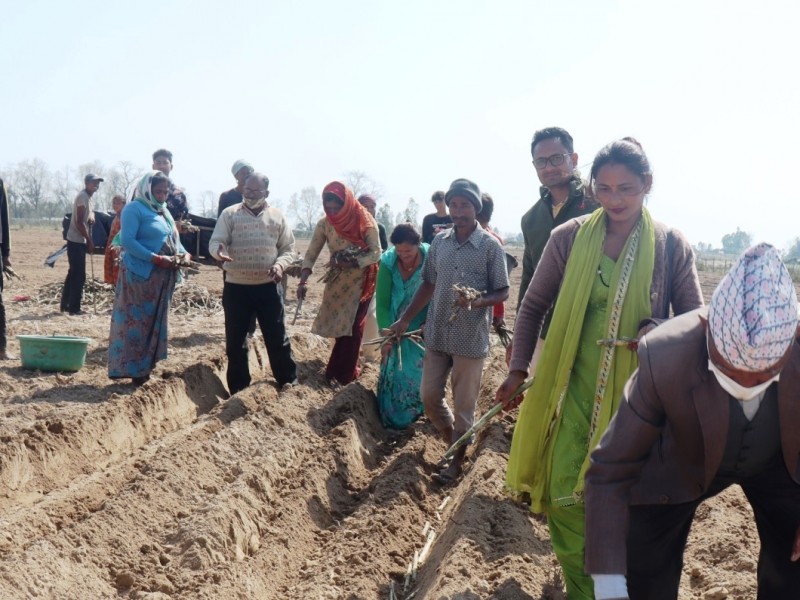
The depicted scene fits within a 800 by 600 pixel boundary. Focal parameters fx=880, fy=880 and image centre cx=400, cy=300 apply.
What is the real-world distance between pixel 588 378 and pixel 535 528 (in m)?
1.50

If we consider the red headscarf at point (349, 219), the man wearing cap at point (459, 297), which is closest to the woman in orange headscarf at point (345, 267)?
the red headscarf at point (349, 219)

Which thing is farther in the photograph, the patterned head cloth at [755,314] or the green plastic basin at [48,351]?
the green plastic basin at [48,351]

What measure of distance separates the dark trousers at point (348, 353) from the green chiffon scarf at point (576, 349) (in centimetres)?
409

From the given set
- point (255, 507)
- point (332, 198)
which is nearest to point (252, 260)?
point (332, 198)

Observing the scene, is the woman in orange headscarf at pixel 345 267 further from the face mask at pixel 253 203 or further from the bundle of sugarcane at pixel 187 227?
the bundle of sugarcane at pixel 187 227

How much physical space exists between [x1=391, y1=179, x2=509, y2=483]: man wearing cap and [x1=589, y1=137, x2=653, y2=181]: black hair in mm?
1793

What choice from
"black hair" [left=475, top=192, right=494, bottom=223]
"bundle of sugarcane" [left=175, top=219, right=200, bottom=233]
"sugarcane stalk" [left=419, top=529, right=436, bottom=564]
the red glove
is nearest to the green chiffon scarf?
"sugarcane stalk" [left=419, top=529, right=436, bottom=564]

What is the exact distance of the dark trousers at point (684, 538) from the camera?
8.24ft

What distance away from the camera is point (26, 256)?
2233 cm

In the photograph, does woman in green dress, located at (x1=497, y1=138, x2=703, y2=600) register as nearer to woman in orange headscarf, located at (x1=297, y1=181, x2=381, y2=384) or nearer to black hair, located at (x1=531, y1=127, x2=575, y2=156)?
black hair, located at (x1=531, y1=127, x2=575, y2=156)

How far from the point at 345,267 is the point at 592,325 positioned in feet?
13.6

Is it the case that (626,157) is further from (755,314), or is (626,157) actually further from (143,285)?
(143,285)

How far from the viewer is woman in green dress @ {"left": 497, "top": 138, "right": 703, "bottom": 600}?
10.0 feet

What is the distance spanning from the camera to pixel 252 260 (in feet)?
21.2
